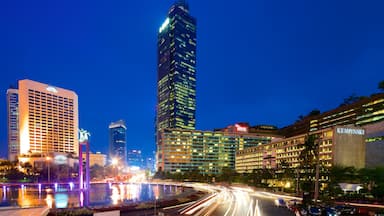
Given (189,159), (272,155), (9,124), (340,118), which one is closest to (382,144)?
(272,155)

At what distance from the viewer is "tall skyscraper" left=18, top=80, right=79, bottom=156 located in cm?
16850

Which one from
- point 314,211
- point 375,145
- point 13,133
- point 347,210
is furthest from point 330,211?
point 13,133

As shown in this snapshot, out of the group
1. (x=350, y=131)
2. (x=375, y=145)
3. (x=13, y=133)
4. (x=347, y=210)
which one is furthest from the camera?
(x=13, y=133)

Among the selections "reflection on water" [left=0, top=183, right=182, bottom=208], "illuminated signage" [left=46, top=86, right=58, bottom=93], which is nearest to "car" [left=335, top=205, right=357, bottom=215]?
"reflection on water" [left=0, top=183, right=182, bottom=208]

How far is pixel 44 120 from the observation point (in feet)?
587

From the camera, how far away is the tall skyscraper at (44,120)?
168 metres

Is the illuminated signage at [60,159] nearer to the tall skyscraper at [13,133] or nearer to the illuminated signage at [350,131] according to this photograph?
the tall skyscraper at [13,133]

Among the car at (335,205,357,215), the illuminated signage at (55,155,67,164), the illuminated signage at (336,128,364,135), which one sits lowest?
the illuminated signage at (55,155,67,164)

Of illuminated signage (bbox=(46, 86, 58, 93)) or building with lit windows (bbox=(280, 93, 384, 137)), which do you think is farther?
illuminated signage (bbox=(46, 86, 58, 93))

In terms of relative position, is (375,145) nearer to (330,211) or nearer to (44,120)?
(330,211)

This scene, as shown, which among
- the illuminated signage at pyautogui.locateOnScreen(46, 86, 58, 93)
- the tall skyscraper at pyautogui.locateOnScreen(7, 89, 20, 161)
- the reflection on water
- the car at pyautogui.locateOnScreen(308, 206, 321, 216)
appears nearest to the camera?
the car at pyautogui.locateOnScreen(308, 206, 321, 216)

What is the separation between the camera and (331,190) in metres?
59.7

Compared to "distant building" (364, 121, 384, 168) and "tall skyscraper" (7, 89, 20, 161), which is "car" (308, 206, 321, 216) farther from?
"tall skyscraper" (7, 89, 20, 161)

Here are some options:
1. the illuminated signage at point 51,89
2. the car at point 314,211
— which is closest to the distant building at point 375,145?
the car at point 314,211
